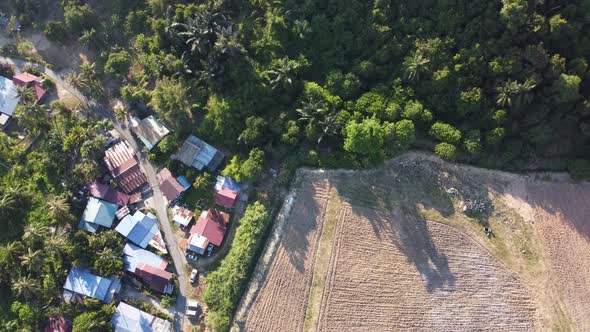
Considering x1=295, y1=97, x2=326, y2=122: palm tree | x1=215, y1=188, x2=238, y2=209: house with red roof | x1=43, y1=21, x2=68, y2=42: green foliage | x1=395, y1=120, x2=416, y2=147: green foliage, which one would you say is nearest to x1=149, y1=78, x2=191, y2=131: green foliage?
x1=215, y1=188, x2=238, y2=209: house with red roof

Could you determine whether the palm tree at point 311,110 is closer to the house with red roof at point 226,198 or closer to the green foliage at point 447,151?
the house with red roof at point 226,198

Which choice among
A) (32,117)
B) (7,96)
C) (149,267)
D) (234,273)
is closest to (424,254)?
(234,273)

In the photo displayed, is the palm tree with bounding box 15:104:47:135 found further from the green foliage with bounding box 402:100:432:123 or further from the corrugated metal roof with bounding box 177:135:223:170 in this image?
the green foliage with bounding box 402:100:432:123

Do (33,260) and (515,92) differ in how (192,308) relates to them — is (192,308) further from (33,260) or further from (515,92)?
(515,92)

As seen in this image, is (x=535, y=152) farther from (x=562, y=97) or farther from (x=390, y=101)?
(x=390, y=101)

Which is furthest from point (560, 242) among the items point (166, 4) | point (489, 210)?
point (166, 4)

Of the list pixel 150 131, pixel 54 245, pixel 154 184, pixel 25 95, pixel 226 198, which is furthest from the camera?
pixel 25 95

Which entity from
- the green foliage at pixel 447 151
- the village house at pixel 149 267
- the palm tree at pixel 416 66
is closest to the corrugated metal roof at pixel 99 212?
the village house at pixel 149 267
